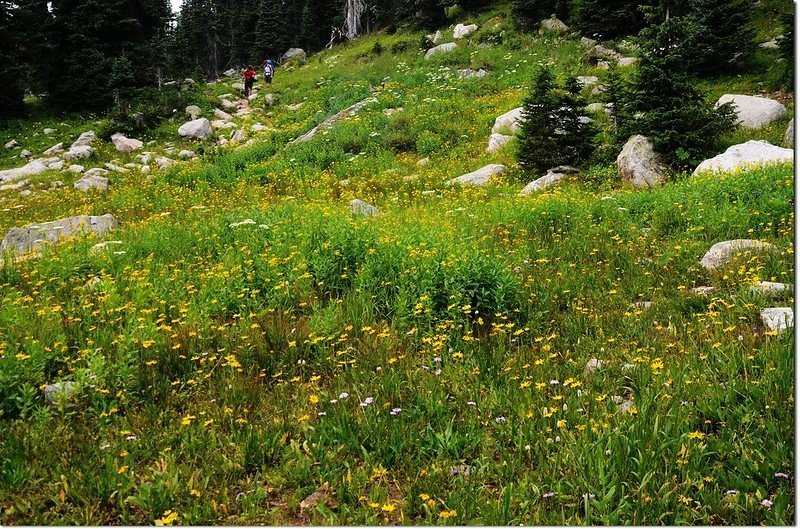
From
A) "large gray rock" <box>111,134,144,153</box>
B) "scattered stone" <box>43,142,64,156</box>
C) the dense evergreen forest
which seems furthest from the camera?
"large gray rock" <box>111,134,144,153</box>

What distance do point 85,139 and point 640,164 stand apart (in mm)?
20680

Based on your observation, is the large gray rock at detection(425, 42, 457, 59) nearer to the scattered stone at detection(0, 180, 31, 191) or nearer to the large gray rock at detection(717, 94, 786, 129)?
the large gray rock at detection(717, 94, 786, 129)

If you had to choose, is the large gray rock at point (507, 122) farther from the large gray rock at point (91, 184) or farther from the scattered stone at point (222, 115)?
the scattered stone at point (222, 115)

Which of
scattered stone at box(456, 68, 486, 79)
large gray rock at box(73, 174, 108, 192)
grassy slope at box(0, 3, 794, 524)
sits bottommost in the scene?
grassy slope at box(0, 3, 794, 524)

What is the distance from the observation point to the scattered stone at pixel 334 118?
64.2 feet

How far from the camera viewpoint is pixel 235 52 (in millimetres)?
60500

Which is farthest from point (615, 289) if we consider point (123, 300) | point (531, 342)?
point (123, 300)

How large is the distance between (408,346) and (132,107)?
82.8ft

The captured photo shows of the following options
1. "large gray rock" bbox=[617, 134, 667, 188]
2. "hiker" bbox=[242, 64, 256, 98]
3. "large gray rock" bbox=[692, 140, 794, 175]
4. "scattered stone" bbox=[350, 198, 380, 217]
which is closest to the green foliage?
"large gray rock" bbox=[617, 134, 667, 188]

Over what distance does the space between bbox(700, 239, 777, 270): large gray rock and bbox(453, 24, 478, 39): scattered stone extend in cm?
2863

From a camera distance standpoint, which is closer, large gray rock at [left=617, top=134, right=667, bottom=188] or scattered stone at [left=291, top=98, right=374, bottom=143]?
large gray rock at [left=617, top=134, right=667, bottom=188]

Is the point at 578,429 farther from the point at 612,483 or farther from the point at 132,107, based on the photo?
the point at 132,107

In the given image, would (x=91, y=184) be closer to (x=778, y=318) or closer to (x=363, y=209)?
(x=363, y=209)

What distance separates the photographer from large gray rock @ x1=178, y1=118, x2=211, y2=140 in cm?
2209
